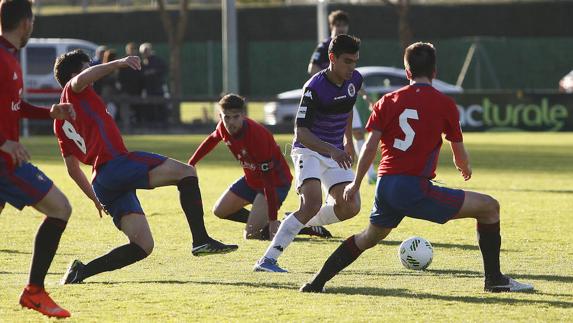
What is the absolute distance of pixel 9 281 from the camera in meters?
9.30

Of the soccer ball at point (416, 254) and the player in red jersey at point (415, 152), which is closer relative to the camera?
the player in red jersey at point (415, 152)

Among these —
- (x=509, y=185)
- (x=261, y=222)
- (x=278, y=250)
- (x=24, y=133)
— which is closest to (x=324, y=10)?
(x=24, y=133)

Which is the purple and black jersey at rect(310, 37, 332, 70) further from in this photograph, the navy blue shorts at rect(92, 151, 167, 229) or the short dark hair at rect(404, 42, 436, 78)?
Result: the short dark hair at rect(404, 42, 436, 78)

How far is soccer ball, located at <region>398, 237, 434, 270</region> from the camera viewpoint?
9.84 metres

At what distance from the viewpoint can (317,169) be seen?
10.0 metres

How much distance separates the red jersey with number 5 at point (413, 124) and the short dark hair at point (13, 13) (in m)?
2.33

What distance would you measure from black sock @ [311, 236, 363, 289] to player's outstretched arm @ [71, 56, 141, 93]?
72.9 inches

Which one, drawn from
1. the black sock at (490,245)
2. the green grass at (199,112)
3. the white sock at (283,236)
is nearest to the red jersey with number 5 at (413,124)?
the black sock at (490,245)

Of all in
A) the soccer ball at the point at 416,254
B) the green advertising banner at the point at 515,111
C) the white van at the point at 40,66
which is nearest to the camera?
the soccer ball at the point at 416,254

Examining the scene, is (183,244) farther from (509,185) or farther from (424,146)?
(509,185)

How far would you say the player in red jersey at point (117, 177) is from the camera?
358 inches

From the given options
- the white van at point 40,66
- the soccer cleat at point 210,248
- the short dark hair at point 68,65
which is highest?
the short dark hair at point 68,65

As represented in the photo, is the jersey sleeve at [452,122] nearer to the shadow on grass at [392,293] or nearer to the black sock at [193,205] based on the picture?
the shadow on grass at [392,293]

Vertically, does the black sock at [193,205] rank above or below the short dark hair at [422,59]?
below
